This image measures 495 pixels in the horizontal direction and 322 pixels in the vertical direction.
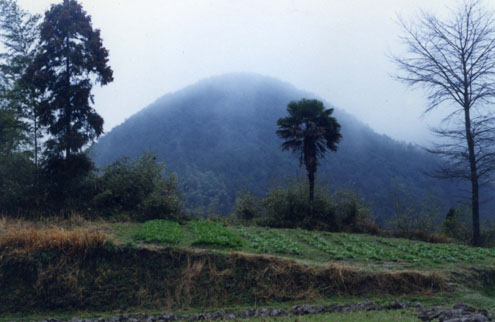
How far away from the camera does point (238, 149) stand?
1788 inches

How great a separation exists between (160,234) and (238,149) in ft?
112

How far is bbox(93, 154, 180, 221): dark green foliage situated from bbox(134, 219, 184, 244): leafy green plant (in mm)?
2288

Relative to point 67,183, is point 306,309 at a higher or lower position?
lower

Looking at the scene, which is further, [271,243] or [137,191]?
[137,191]

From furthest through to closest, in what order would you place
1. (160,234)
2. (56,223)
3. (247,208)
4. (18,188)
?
(247,208), (18,188), (56,223), (160,234)

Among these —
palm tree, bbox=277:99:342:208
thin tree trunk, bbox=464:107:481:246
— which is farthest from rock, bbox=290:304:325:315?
thin tree trunk, bbox=464:107:481:246

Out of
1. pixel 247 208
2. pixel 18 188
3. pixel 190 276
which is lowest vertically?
pixel 190 276

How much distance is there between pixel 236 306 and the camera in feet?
28.7

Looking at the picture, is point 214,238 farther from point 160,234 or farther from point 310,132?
point 310,132

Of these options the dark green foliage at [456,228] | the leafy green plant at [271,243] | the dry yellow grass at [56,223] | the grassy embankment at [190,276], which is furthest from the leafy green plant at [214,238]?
the dark green foliage at [456,228]

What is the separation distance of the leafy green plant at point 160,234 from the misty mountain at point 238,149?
13.5 metres

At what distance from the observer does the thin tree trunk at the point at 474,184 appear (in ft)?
61.0

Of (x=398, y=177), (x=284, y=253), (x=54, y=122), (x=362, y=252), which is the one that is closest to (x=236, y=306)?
(x=284, y=253)

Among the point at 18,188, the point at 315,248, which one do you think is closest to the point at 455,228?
the point at 315,248
